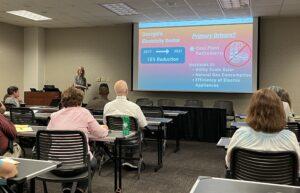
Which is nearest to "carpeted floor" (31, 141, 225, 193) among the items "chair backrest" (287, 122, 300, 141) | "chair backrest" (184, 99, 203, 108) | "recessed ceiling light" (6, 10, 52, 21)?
"chair backrest" (287, 122, 300, 141)

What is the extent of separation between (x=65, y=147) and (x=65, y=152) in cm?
4

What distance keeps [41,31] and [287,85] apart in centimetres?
722

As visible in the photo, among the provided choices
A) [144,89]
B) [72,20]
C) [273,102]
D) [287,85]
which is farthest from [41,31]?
[273,102]

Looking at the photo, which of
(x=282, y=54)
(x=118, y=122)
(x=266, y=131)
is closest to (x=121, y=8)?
(x=118, y=122)

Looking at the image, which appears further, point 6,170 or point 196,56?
point 196,56

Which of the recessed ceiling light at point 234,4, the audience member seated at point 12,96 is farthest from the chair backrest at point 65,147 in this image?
the recessed ceiling light at point 234,4

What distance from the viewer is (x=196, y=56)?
8.65 m

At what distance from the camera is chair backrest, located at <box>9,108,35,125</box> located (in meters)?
4.76

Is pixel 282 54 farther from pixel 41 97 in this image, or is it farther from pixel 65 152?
pixel 65 152

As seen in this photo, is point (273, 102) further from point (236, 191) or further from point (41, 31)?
point (41, 31)

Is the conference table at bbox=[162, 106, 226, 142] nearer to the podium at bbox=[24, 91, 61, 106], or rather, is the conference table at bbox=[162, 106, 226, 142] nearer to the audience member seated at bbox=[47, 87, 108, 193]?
the podium at bbox=[24, 91, 61, 106]

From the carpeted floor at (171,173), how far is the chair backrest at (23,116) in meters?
1.00

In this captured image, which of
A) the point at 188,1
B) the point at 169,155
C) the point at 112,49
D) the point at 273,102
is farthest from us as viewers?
the point at 112,49

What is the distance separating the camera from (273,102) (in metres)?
2.30
